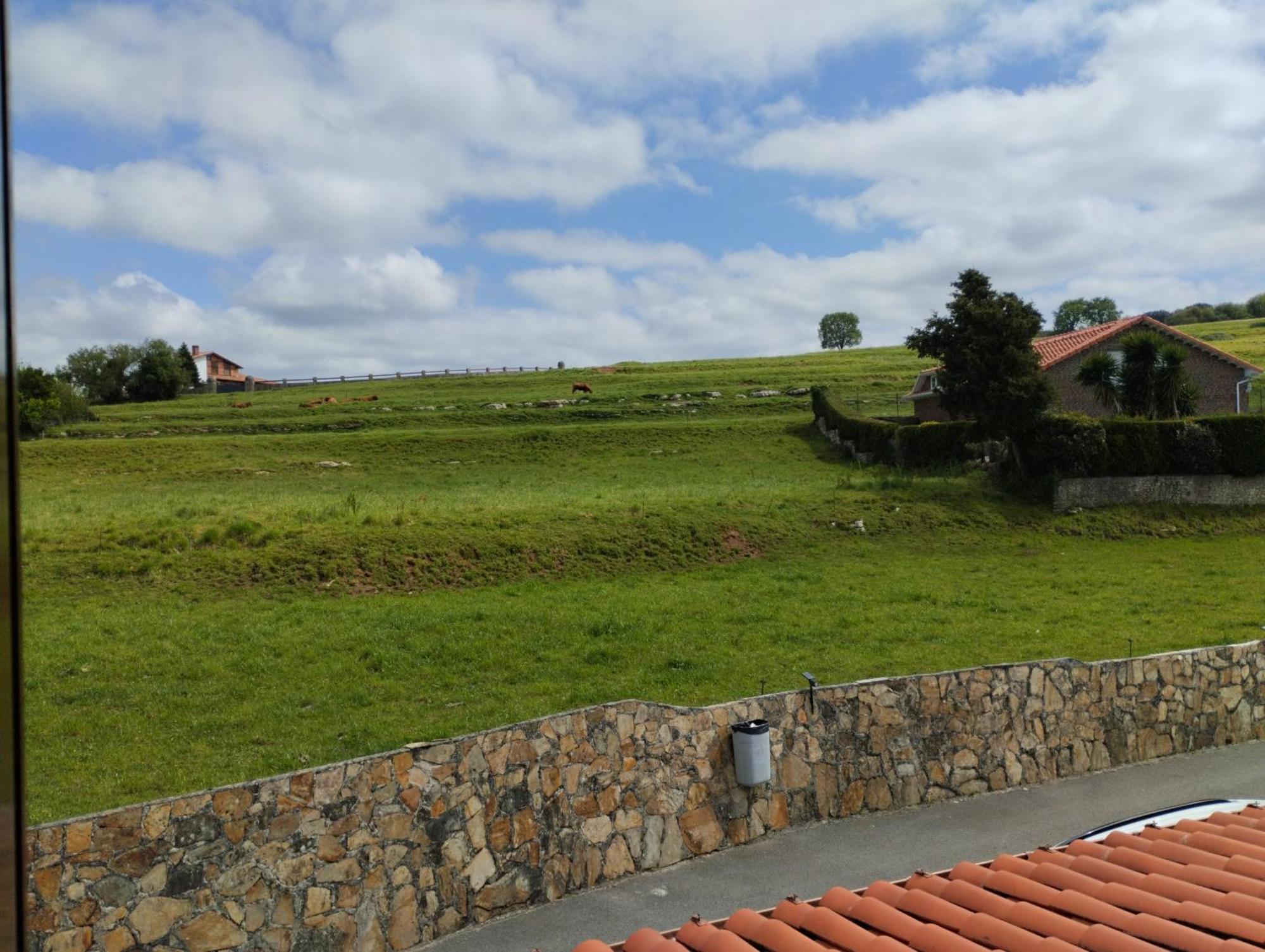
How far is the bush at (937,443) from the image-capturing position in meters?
38.0

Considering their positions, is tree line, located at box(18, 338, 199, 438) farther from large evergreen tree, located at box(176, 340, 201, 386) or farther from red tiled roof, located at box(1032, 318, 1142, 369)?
red tiled roof, located at box(1032, 318, 1142, 369)

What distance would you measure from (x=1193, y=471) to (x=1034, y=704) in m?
23.0

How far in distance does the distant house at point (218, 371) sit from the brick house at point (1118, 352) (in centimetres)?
8050

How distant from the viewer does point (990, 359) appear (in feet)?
114

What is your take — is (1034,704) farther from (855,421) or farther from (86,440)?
(86,440)

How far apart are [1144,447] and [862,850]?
1022 inches

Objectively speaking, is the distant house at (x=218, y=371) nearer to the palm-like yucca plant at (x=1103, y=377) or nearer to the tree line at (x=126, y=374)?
the tree line at (x=126, y=374)

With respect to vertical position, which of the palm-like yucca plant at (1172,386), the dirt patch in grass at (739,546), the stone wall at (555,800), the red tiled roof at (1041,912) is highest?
the palm-like yucca plant at (1172,386)

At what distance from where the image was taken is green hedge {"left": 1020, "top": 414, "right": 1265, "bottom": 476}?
110 ft

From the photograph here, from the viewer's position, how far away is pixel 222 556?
918 inches

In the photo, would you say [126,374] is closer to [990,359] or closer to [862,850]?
[990,359]

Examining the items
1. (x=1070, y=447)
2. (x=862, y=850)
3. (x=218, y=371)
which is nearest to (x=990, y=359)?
(x=1070, y=447)

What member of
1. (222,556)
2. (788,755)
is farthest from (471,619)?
(788,755)

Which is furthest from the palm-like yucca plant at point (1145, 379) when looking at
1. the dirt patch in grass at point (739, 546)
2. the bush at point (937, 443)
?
the dirt patch in grass at point (739, 546)
